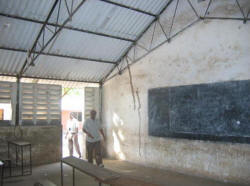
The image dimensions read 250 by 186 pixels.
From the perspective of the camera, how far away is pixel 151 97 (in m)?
7.84

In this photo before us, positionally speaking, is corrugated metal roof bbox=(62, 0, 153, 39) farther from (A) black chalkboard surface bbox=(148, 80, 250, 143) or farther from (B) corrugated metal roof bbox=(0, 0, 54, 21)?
(A) black chalkboard surface bbox=(148, 80, 250, 143)

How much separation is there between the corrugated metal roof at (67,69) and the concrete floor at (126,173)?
3046mm

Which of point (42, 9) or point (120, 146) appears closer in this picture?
point (42, 9)

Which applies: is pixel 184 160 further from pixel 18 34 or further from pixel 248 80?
pixel 18 34

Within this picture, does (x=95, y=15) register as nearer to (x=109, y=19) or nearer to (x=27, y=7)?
(x=109, y=19)

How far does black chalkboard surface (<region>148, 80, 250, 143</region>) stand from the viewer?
5.73 m

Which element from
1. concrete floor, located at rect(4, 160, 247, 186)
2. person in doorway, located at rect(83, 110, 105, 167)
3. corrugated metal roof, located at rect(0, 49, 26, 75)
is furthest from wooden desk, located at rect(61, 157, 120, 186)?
corrugated metal roof, located at rect(0, 49, 26, 75)

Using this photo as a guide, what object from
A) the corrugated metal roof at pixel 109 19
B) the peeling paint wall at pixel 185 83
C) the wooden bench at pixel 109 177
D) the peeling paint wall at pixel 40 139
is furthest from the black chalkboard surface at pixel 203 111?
the peeling paint wall at pixel 40 139

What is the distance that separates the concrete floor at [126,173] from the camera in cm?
593

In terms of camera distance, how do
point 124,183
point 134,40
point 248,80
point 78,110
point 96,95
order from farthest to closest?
point 78,110, point 96,95, point 134,40, point 248,80, point 124,183

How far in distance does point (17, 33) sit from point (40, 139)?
355cm

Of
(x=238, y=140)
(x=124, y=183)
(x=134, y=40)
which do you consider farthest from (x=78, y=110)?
(x=124, y=183)

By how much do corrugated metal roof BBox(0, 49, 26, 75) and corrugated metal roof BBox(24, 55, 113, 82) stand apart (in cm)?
39

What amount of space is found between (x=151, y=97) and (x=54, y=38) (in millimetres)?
3422
